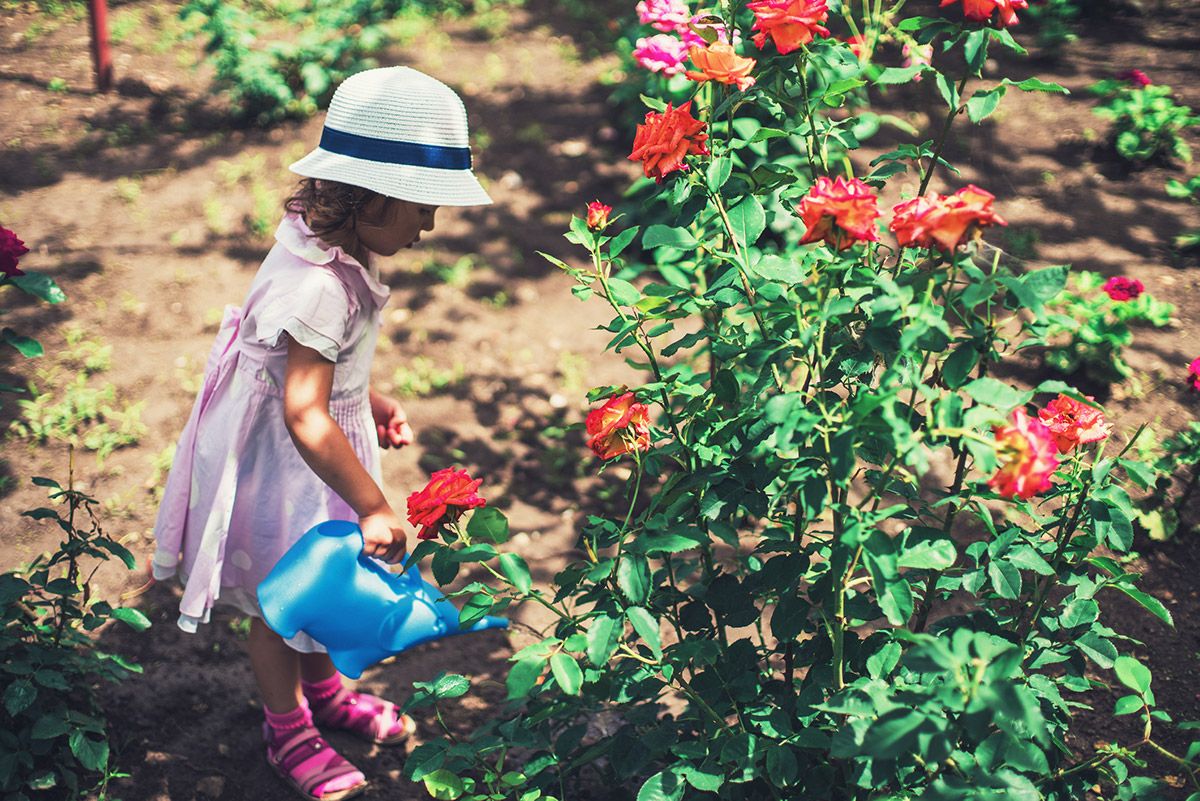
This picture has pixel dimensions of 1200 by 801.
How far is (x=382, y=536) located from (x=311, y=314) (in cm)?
43

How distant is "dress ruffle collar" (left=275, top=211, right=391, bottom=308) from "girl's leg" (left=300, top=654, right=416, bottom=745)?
951 millimetres

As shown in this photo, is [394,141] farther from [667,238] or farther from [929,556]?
[929,556]

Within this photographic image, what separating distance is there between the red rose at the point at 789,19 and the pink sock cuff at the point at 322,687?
1728mm

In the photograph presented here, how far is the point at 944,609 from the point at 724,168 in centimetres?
153

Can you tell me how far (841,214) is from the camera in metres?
1.31

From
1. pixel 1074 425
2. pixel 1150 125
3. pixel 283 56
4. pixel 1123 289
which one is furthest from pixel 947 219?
pixel 283 56

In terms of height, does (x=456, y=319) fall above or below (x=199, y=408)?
below

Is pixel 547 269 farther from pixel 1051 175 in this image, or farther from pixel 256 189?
pixel 1051 175

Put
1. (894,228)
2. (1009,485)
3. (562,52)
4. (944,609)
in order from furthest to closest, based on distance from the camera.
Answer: (562,52) < (944,609) < (894,228) < (1009,485)

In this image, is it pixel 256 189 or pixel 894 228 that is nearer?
pixel 894 228

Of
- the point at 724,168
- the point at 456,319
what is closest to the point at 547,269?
the point at 456,319

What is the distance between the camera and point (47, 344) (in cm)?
338

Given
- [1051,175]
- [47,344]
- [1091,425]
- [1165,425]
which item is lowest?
[47,344]

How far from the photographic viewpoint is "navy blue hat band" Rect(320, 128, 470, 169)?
1.86 meters
